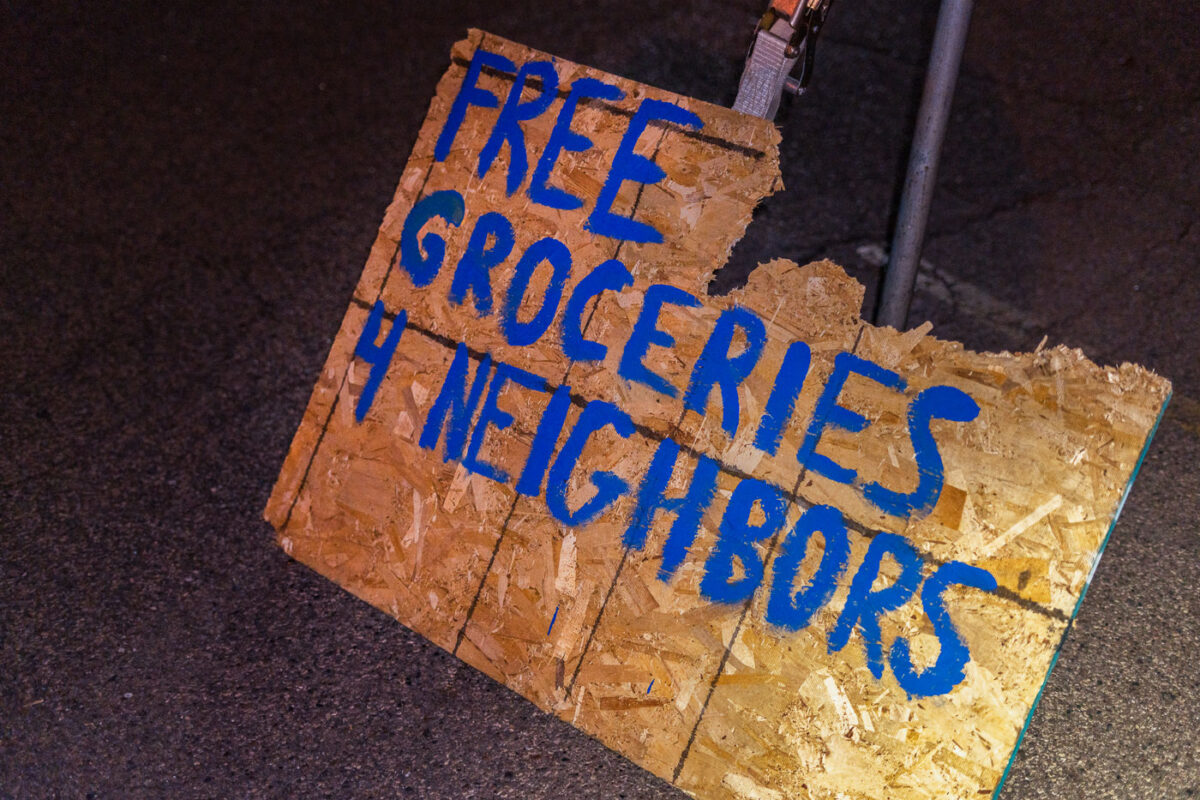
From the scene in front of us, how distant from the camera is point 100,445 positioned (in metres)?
2.41

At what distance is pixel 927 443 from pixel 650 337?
0.85 m

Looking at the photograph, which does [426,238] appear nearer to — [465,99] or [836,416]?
[465,99]

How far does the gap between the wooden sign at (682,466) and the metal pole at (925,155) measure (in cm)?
29

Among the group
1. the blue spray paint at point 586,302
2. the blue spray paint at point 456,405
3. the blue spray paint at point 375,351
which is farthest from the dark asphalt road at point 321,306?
the blue spray paint at point 456,405

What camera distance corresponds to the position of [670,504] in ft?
6.53

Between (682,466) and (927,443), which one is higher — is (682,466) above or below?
below

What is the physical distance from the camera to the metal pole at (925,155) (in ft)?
6.91

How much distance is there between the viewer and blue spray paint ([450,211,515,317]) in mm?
2131

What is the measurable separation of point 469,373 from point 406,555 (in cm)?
63

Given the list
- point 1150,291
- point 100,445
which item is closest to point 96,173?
point 100,445

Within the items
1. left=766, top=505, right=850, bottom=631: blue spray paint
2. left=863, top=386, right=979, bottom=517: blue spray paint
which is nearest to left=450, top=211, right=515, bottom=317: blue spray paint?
left=766, top=505, right=850, bottom=631: blue spray paint

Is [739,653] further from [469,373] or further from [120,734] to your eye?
[120,734]

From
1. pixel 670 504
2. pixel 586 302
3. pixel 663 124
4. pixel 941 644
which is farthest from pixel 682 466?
pixel 663 124

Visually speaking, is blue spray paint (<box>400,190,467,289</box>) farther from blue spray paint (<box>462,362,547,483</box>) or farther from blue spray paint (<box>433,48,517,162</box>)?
blue spray paint (<box>462,362,547,483</box>)
